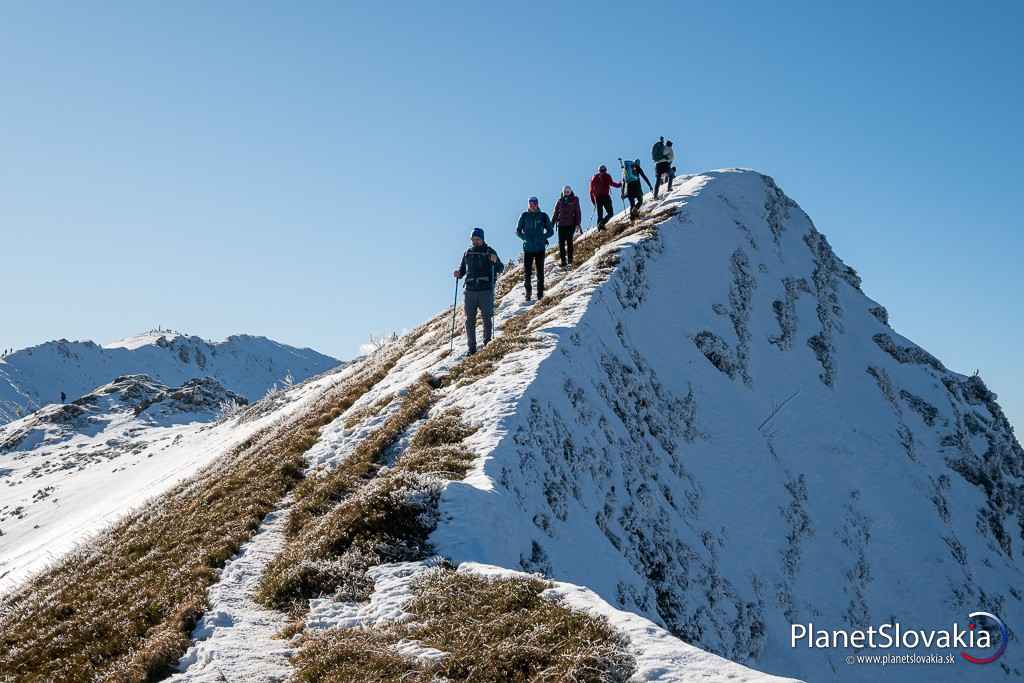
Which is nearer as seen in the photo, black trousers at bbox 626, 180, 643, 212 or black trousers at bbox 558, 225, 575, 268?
black trousers at bbox 558, 225, 575, 268

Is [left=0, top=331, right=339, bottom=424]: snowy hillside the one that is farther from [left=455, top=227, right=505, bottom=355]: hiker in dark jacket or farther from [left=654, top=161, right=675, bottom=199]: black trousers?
[left=455, top=227, right=505, bottom=355]: hiker in dark jacket

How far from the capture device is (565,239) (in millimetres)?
31672

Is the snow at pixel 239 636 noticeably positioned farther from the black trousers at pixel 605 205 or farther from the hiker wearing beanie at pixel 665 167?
the hiker wearing beanie at pixel 665 167

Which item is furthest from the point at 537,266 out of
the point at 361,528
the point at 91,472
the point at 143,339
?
the point at 143,339

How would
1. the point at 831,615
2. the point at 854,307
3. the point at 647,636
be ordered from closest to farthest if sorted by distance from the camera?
1. the point at 647,636
2. the point at 831,615
3. the point at 854,307

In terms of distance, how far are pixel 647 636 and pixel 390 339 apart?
37.1m

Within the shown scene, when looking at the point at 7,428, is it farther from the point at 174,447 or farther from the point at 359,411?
the point at 359,411

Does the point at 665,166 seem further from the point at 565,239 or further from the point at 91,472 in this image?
the point at 91,472

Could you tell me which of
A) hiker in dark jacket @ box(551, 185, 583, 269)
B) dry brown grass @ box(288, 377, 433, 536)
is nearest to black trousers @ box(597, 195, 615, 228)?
hiker in dark jacket @ box(551, 185, 583, 269)

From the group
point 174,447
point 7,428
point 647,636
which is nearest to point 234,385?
point 7,428

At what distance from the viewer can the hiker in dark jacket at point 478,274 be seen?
74.2ft

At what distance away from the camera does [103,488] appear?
39219 mm

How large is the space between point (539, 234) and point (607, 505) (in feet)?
42.4

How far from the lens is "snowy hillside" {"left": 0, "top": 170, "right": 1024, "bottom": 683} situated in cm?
972
